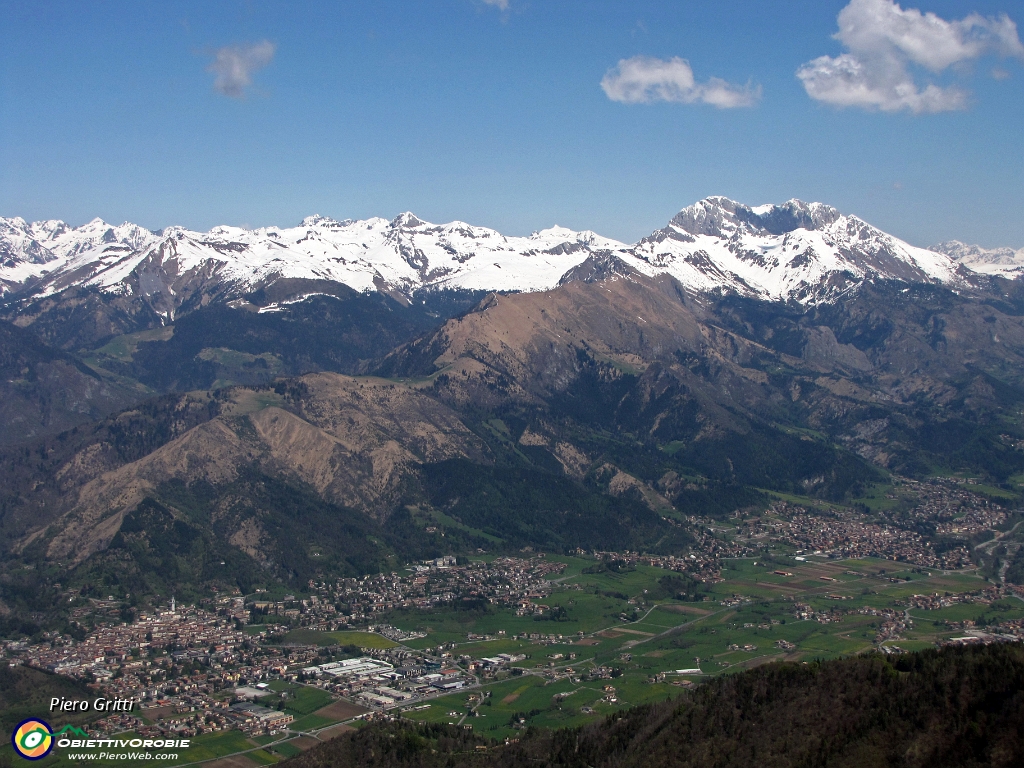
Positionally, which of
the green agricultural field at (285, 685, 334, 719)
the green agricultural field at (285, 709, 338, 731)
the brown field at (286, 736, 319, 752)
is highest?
the green agricultural field at (285, 685, 334, 719)

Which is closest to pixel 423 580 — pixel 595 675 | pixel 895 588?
pixel 595 675

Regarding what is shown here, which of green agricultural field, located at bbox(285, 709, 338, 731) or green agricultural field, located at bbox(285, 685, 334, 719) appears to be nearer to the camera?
green agricultural field, located at bbox(285, 709, 338, 731)

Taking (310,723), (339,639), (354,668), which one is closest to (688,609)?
(339,639)

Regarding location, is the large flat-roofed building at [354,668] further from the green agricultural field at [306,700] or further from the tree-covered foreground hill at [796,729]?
the tree-covered foreground hill at [796,729]

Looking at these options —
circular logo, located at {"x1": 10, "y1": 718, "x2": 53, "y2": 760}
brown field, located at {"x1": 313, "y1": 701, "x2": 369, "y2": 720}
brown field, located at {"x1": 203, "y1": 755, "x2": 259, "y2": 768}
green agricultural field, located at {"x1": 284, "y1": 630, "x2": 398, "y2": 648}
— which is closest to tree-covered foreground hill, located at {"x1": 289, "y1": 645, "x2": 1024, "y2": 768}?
brown field, located at {"x1": 203, "y1": 755, "x2": 259, "y2": 768}

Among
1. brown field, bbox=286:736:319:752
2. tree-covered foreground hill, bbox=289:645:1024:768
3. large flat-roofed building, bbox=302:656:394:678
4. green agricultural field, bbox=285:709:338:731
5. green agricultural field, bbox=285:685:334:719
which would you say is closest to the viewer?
tree-covered foreground hill, bbox=289:645:1024:768

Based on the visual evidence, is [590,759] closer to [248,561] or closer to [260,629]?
[260,629]

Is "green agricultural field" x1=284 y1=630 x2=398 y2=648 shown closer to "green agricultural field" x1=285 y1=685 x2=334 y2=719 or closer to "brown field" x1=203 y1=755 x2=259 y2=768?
"green agricultural field" x1=285 y1=685 x2=334 y2=719
